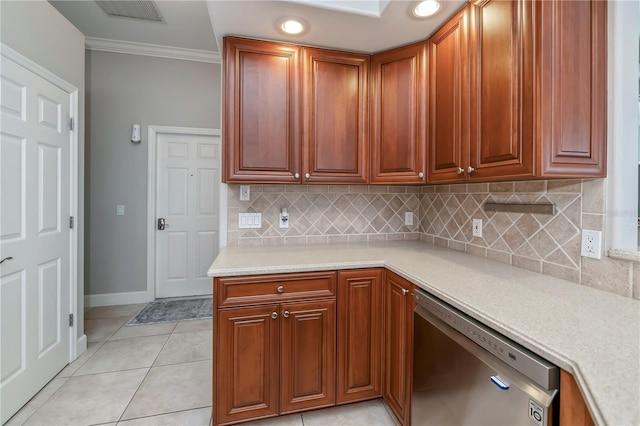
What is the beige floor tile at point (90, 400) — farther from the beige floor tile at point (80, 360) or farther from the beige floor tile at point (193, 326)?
the beige floor tile at point (193, 326)

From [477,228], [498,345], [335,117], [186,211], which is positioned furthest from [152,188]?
[498,345]

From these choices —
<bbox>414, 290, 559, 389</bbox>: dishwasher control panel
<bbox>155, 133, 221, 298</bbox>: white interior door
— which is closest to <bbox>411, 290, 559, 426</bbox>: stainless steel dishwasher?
<bbox>414, 290, 559, 389</bbox>: dishwasher control panel

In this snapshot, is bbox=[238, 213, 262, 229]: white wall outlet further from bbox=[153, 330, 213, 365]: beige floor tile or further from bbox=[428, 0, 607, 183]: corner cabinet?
bbox=[428, 0, 607, 183]: corner cabinet

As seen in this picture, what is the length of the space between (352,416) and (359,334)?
0.48 m

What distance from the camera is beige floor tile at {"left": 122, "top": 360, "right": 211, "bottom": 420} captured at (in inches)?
69.2

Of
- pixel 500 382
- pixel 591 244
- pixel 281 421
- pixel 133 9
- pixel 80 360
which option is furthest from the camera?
pixel 133 9

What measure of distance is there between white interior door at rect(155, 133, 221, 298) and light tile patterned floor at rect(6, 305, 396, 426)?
957mm

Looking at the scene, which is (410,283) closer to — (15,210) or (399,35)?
(399,35)

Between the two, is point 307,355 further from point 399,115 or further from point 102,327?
point 102,327

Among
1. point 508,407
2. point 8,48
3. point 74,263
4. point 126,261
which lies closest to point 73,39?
point 8,48

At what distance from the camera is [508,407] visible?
86 cm

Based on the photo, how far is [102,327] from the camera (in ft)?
9.29

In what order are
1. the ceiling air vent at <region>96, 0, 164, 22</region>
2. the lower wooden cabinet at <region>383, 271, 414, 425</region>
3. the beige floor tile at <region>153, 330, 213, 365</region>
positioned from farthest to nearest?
the ceiling air vent at <region>96, 0, 164, 22</region> → the beige floor tile at <region>153, 330, 213, 365</region> → the lower wooden cabinet at <region>383, 271, 414, 425</region>

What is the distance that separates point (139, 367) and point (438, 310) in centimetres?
223
